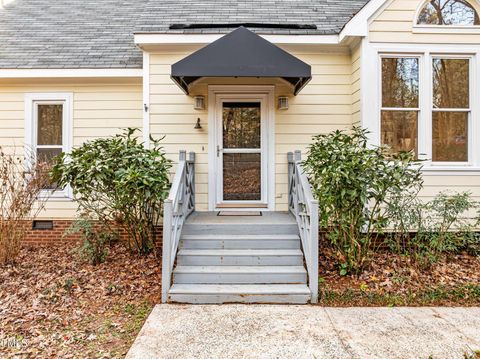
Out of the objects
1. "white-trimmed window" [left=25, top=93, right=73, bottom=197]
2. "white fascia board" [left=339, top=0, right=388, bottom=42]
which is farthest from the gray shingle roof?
"white-trimmed window" [left=25, top=93, right=73, bottom=197]

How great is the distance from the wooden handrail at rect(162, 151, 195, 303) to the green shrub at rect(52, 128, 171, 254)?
10.0 inches

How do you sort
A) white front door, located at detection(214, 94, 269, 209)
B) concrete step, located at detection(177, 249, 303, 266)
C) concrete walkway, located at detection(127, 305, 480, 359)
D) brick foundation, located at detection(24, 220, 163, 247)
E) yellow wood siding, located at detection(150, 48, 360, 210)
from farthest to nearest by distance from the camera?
brick foundation, located at detection(24, 220, 163, 247), white front door, located at detection(214, 94, 269, 209), yellow wood siding, located at detection(150, 48, 360, 210), concrete step, located at detection(177, 249, 303, 266), concrete walkway, located at detection(127, 305, 480, 359)

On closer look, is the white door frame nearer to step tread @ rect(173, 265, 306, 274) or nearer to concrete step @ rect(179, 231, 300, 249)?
concrete step @ rect(179, 231, 300, 249)

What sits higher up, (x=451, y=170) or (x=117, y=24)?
(x=117, y=24)

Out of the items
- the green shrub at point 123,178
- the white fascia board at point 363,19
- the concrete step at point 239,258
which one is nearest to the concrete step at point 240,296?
the concrete step at point 239,258

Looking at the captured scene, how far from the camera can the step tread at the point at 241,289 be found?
13.6ft

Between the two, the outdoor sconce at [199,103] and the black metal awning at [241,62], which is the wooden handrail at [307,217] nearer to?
the black metal awning at [241,62]

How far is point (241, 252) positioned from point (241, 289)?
590 mm

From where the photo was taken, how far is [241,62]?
4883 mm

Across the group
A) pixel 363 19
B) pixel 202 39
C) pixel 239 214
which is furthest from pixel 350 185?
pixel 202 39

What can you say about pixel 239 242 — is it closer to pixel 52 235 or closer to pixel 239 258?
pixel 239 258

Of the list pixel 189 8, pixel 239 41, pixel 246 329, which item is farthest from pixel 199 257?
pixel 189 8

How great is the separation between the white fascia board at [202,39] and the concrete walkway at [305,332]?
426cm

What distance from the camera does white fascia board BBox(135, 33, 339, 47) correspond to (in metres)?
5.77
